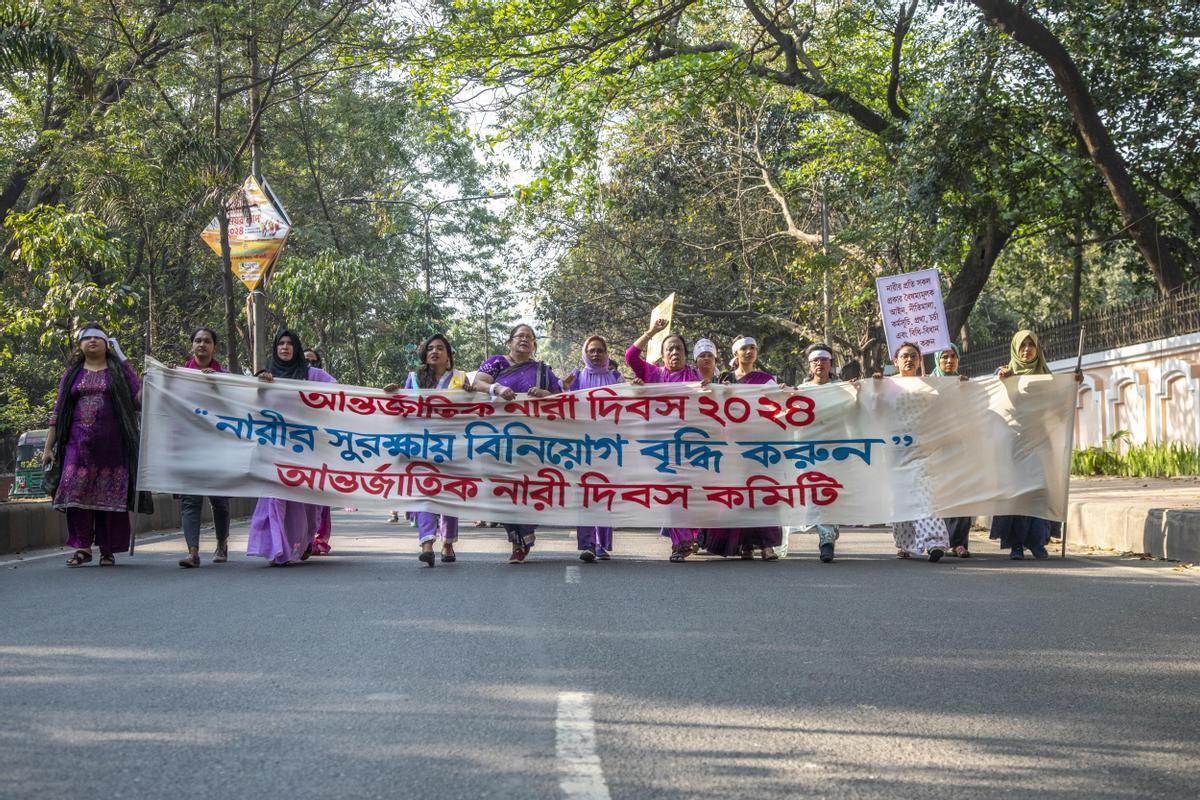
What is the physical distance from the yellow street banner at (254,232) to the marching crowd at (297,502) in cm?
874

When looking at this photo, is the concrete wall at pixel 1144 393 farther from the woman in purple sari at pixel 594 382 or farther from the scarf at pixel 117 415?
the scarf at pixel 117 415

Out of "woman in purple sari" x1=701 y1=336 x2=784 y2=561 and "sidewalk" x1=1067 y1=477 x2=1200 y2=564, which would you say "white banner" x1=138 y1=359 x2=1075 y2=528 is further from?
"sidewalk" x1=1067 y1=477 x2=1200 y2=564

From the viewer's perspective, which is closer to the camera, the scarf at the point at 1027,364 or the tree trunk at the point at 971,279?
the scarf at the point at 1027,364

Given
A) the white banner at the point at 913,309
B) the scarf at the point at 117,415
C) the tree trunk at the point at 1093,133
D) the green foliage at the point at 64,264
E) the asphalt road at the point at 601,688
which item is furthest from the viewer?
the green foliage at the point at 64,264

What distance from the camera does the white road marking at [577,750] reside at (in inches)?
155

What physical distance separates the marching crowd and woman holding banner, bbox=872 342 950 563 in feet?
0.03

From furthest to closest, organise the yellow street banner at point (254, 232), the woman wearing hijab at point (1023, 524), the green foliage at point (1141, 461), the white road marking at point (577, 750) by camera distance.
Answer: the yellow street banner at point (254, 232) < the green foliage at point (1141, 461) < the woman wearing hijab at point (1023, 524) < the white road marking at point (577, 750)

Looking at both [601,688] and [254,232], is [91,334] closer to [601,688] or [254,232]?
[601,688]

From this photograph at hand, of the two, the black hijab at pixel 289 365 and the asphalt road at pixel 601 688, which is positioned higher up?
the black hijab at pixel 289 365

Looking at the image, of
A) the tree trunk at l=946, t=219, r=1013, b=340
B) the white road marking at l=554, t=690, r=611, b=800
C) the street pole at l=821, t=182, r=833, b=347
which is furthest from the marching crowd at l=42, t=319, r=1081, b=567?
the street pole at l=821, t=182, r=833, b=347

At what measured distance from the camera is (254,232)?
20.5 m

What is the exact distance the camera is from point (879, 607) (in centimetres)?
782

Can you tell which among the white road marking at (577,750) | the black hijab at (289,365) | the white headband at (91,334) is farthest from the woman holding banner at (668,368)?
the white road marking at (577,750)

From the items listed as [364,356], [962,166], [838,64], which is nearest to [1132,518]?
[962,166]
